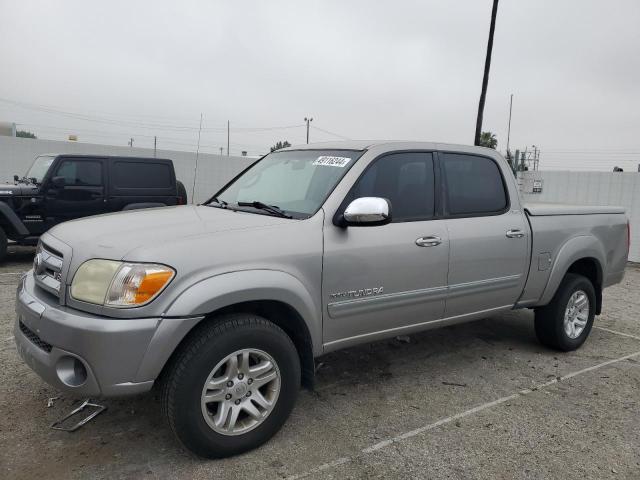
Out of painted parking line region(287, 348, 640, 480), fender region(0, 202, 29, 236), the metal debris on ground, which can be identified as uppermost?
fender region(0, 202, 29, 236)

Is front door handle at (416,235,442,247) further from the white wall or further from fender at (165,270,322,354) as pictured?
the white wall

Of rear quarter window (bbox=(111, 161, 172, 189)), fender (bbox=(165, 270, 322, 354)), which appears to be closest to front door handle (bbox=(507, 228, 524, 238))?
fender (bbox=(165, 270, 322, 354))

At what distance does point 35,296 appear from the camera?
2.91m

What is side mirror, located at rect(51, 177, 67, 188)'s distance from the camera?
853 centimetres

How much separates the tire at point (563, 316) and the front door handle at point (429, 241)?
5.89 ft

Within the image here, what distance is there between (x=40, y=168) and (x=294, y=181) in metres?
6.99

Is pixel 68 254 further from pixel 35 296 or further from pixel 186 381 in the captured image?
pixel 186 381

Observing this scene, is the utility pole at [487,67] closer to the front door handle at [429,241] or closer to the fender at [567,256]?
the fender at [567,256]

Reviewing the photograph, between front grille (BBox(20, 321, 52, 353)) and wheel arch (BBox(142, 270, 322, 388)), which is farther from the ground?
wheel arch (BBox(142, 270, 322, 388))

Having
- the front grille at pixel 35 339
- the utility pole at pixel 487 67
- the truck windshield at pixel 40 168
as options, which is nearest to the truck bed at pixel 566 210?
the front grille at pixel 35 339

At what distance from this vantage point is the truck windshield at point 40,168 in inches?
342

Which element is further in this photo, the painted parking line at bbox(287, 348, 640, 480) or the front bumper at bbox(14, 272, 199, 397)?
the painted parking line at bbox(287, 348, 640, 480)

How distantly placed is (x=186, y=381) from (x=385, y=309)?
1.42 metres

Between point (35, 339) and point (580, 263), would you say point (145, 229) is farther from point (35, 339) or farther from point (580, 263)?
point (580, 263)
